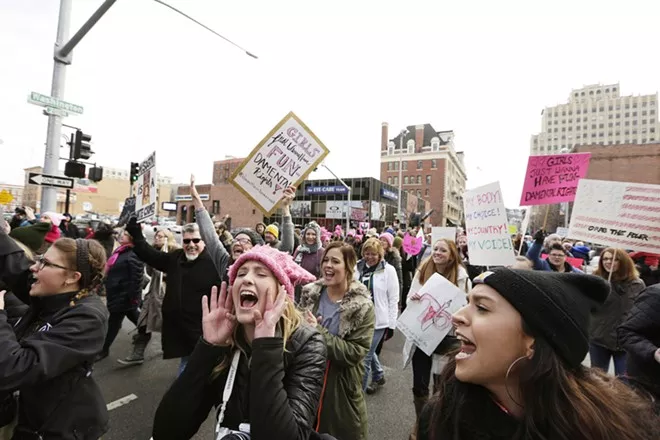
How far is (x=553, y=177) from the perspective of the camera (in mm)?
5051

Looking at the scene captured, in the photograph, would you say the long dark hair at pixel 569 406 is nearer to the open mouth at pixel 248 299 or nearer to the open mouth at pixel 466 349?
the open mouth at pixel 466 349

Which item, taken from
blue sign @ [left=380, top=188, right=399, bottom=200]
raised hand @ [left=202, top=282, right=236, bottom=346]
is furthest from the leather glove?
blue sign @ [left=380, top=188, right=399, bottom=200]

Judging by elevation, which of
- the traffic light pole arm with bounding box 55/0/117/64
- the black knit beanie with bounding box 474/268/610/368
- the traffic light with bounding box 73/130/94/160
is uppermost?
the traffic light pole arm with bounding box 55/0/117/64

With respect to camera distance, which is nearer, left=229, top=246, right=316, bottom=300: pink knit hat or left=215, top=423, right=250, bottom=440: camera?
left=215, top=423, right=250, bottom=440: camera

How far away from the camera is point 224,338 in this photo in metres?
1.76

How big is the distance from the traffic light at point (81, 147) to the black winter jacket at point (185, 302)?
5.98 m

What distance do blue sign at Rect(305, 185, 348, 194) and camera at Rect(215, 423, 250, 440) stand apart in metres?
46.8

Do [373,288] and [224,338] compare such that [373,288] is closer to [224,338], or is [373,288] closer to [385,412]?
[385,412]

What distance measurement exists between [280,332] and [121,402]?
3.45 meters

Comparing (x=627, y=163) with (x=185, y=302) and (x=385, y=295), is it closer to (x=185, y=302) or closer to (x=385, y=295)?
(x=385, y=295)

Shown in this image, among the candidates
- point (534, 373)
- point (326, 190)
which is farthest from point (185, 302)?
point (326, 190)

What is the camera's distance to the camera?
1.45 m

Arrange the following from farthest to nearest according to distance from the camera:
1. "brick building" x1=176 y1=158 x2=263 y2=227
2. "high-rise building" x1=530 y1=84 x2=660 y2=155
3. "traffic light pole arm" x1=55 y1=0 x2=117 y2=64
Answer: "high-rise building" x1=530 y1=84 x2=660 y2=155
"brick building" x1=176 y1=158 x2=263 y2=227
"traffic light pole arm" x1=55 y1=0 x2=117 y2=64

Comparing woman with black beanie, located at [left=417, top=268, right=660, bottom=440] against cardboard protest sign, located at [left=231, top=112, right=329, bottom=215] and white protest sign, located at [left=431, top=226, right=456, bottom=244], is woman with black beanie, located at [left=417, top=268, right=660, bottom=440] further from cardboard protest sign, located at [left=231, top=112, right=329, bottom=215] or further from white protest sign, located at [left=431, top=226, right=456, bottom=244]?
white protest sign, located at [left=431, top=226, right=456, bottom=244]
